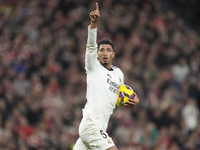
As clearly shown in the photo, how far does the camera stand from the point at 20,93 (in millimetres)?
12523

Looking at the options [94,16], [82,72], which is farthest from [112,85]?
[82,72]

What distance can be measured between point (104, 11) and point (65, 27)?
1.95 m

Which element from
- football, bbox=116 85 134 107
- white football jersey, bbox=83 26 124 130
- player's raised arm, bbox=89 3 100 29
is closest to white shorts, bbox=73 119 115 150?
white football jersey, bbox=83 26 124 130

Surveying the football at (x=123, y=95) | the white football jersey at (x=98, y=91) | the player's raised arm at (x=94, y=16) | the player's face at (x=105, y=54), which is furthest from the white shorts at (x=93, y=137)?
the player's raised arm at (x=94, y=16)

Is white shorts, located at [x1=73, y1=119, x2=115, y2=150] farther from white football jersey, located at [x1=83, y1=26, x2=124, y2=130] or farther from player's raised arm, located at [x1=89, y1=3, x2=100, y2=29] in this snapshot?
player's raised arm, located at [x1=89, y1=3, x2=100, y2=29]

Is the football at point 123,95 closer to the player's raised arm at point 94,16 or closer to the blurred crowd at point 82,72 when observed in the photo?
the player's raised arm at point 94,16

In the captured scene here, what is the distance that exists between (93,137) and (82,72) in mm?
8000

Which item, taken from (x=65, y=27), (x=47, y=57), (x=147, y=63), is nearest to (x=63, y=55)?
(x=47, y=57)

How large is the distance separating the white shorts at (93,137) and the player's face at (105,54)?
99 cm

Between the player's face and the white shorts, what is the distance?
99 cm

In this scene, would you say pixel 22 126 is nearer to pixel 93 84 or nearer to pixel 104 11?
pixel 93 84

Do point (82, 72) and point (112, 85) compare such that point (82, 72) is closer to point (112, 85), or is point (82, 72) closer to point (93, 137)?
point (112, 85)

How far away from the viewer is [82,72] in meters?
14.0

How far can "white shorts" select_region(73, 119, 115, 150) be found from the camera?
6.03 m
